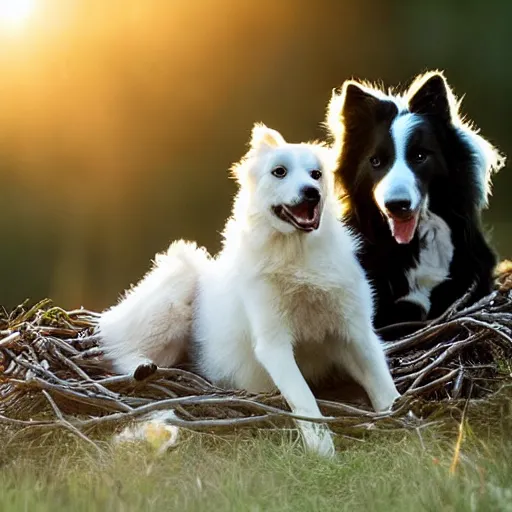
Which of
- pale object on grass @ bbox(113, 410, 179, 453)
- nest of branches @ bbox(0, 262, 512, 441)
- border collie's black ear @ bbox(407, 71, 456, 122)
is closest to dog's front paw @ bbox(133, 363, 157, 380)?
nest of branches @ bbox(0, 262, 512, 441)

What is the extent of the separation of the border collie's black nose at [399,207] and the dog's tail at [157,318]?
681 mm

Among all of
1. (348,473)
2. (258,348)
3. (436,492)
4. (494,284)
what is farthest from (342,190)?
(436,492)

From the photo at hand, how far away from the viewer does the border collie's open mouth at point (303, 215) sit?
2250mm

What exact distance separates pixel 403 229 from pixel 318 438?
2.84 feet

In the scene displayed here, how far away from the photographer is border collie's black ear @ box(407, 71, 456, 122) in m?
2.79

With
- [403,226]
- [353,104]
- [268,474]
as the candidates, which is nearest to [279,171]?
[403,226]

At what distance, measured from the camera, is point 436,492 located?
5.18ft

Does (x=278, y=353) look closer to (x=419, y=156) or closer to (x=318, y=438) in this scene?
(x=318, y=438)

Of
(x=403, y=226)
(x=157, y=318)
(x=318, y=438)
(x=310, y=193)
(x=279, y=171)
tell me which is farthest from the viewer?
(x=157, y=318)

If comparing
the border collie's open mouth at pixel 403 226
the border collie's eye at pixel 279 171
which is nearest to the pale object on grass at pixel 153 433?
the border collie's eye at pixel 279 171

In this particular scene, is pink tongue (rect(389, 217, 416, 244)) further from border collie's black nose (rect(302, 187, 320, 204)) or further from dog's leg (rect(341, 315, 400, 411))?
border collie's black nose (rect(302, 187, 320, 204))

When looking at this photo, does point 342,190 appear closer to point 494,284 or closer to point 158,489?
point 494,284

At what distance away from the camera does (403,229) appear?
2.70 metres

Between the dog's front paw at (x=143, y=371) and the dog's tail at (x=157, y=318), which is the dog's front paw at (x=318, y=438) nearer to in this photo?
the dog's front paw at (x=143, y=371)
